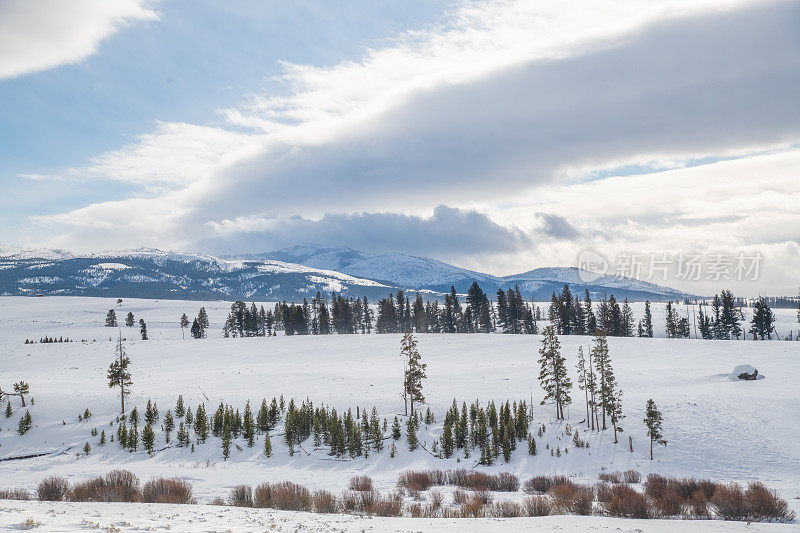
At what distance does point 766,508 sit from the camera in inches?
822

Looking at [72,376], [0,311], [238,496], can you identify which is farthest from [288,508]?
[0,311]

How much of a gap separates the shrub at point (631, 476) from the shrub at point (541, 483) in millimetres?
3893

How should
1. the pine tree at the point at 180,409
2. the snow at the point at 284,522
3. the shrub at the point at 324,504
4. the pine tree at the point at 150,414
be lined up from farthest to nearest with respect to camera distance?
1. the pine tree at the point at 180,409
2. the pine tree at the point at 150,414
3. the shrub at the point at 324,504
4. the snow at the point at 284,522

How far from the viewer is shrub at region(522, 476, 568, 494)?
96.8 ft

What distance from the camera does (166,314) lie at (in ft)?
633

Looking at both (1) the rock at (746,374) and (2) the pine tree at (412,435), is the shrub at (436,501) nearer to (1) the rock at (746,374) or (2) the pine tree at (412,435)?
(2) the pine tree at (412,435)

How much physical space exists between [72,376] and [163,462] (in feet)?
112

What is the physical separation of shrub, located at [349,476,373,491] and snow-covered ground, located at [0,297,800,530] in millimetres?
1089

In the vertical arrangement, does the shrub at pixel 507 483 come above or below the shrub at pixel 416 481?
below

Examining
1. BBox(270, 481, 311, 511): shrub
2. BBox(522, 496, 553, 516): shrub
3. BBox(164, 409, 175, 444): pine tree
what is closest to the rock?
BBox(522, 496, 553, 516): shrub

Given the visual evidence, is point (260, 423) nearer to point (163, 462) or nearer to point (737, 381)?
point (163, 462)

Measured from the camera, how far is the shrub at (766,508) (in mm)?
20406

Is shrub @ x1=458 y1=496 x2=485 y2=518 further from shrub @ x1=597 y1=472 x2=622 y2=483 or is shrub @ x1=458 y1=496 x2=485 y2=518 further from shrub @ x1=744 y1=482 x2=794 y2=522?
shrub @ x1=597 y1=472 x2=622 y2=483

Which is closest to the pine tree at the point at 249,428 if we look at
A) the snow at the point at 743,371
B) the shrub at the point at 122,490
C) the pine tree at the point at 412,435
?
the shrub at the point at 122,490
